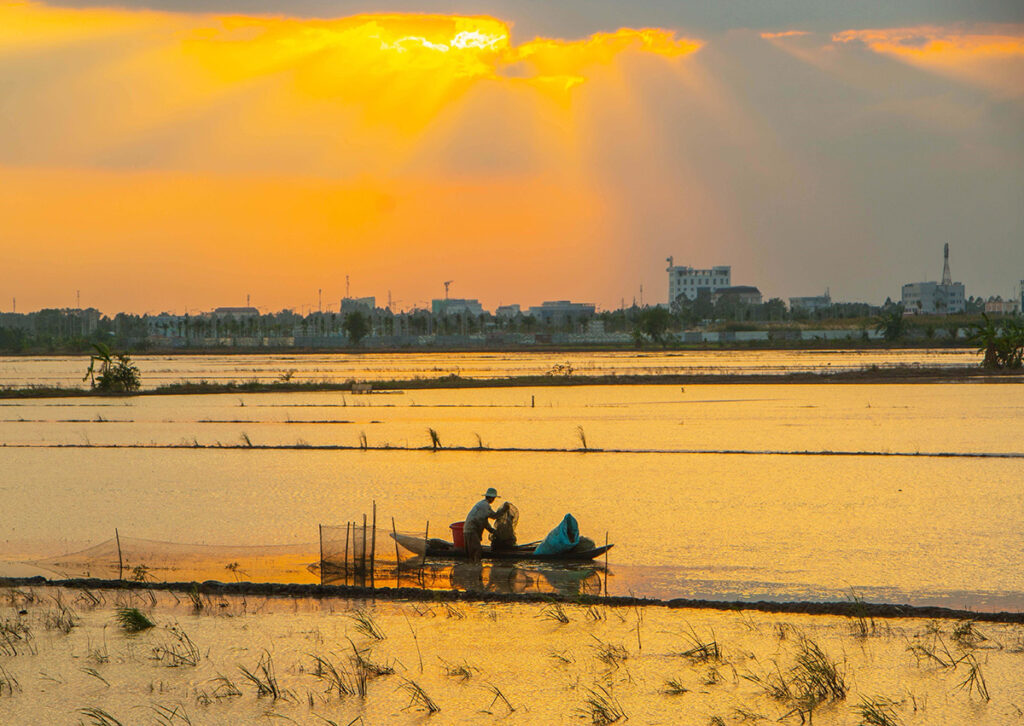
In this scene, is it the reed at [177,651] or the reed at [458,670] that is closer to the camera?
the reed at [458,670]

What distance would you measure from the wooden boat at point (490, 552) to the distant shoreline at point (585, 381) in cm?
2796

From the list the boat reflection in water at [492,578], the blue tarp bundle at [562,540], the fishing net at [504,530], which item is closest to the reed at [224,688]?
the boat reflection in water at [492,578]

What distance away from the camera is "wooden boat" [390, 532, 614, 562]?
1049 centimetres

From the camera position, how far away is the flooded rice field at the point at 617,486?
11.0 metres

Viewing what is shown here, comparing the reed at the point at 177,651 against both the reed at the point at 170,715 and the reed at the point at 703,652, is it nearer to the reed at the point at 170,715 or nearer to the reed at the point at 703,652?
the reed at the point at 170,715

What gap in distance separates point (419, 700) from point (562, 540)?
3.28m

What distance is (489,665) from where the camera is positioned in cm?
808

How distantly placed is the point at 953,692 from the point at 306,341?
137m

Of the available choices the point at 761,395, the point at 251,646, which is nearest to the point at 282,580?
the point at 251,646

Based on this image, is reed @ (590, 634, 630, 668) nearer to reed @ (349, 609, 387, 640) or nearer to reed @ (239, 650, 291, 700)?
reed @ (349, 609, 387, 640)

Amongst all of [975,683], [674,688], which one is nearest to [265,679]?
[674,688]

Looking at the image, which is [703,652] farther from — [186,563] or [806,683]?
[186,563]

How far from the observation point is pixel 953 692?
7.34m

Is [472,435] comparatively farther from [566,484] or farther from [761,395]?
[761,395]
